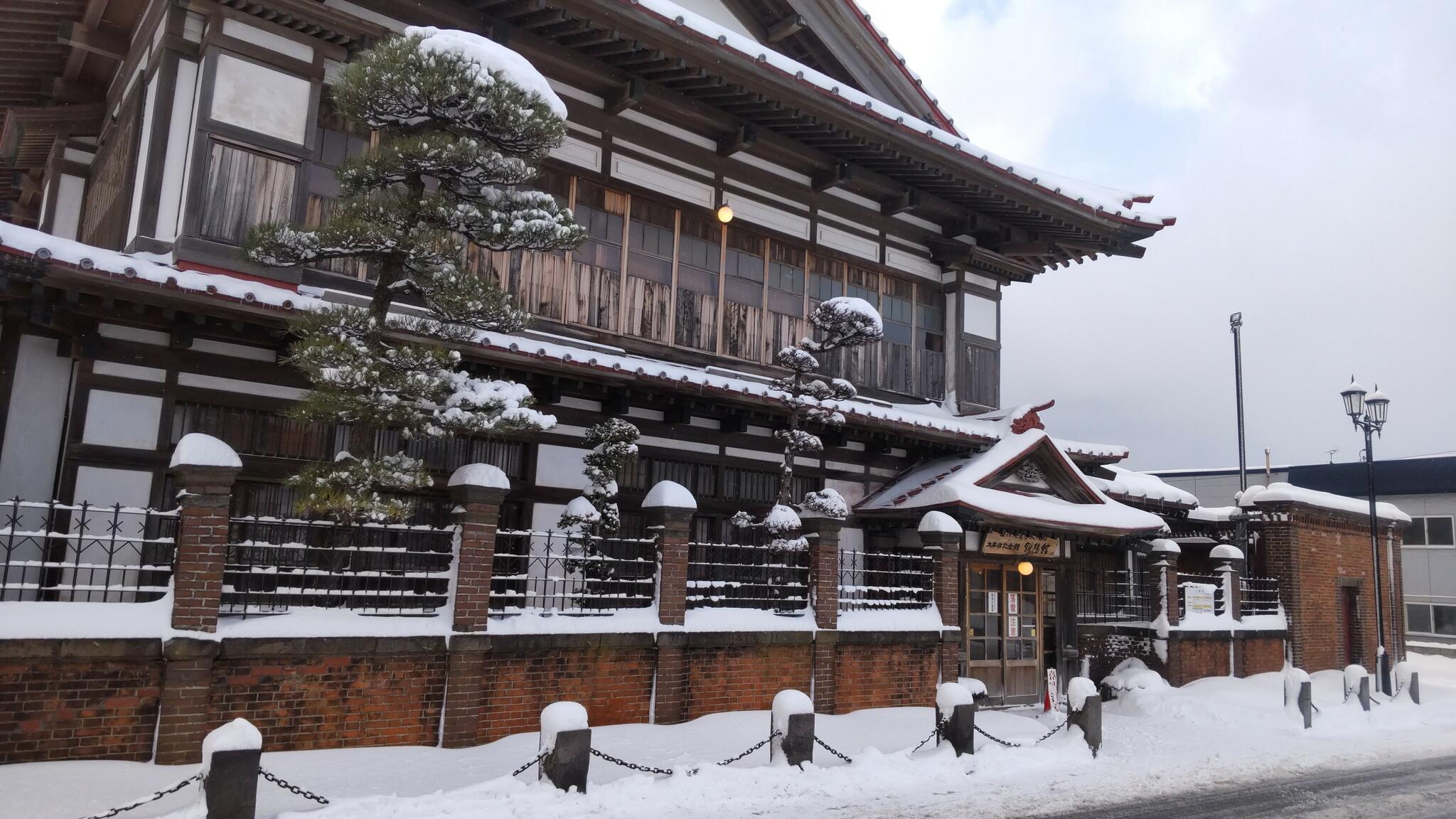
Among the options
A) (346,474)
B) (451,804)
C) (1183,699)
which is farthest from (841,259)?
(451,804)

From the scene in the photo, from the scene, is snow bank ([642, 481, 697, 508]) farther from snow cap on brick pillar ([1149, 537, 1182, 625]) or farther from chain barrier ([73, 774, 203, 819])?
snow cap on brick pillar ([1149, 537, 1182, 625])

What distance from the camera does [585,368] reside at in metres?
11.1

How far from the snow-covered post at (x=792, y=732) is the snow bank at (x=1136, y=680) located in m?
9.11

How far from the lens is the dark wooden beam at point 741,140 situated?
14.4 m

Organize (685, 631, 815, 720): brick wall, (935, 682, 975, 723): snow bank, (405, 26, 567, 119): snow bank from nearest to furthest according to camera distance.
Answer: (405, 26, 567, 119): snow bank
(935, 682, 975, 723): snow bank
(685, 631, 815, 720): brick wall

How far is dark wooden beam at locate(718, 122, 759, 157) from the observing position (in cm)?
1435

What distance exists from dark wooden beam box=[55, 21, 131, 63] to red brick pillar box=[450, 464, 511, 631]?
315 inches

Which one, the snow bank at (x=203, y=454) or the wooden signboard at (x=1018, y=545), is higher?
the snow bank at (x=203, y=454)

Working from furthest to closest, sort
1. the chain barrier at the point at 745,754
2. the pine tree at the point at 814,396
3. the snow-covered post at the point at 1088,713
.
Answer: the pine tree at the point at 814,396
the snow-covered post at the point at 1088,713
the chain barrier at the point at 745,754

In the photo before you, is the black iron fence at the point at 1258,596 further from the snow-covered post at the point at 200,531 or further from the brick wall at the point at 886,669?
the snow-covered post at the point at 200,531

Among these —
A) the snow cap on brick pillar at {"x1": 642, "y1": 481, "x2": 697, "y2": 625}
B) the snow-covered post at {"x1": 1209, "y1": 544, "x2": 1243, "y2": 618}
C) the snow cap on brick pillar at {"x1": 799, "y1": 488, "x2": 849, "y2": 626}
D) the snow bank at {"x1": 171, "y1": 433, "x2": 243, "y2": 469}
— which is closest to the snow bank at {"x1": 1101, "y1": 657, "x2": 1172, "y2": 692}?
the snow-covered post at {"x1": 1209, "y1": 544, "x2": 1243, "y2": 618}

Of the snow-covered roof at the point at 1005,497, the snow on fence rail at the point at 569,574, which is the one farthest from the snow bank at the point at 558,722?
the snow-covered roof at the point at 1005,497

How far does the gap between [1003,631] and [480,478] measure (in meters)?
9.85

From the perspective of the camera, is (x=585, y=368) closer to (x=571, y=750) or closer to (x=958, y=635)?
(x=571, y=750)
